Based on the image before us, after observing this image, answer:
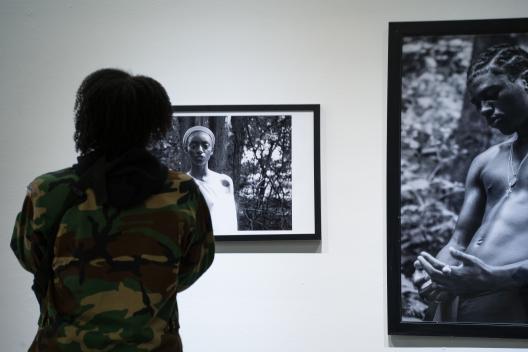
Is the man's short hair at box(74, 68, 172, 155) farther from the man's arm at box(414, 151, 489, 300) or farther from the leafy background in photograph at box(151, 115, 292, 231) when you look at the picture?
the man's arm at box(414, 151, 489, 300)

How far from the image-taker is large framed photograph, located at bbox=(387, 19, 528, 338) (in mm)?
1500

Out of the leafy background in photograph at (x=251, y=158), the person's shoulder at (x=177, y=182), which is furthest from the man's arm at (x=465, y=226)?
the person's shoulder at (x=177, y=182)

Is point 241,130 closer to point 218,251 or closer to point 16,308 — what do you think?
point 218,251

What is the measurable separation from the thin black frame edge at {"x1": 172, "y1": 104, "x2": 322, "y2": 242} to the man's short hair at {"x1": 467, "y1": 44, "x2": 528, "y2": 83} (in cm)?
53

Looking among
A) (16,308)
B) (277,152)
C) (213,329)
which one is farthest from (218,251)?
(16,308)

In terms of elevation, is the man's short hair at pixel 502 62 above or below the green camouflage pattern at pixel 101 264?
above

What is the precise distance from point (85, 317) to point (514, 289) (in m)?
1.32

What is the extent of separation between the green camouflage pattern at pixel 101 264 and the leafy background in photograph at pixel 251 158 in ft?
2.32

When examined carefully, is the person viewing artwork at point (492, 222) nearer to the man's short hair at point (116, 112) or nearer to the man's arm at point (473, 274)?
the man's arm at point (473, 274)

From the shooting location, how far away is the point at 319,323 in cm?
154

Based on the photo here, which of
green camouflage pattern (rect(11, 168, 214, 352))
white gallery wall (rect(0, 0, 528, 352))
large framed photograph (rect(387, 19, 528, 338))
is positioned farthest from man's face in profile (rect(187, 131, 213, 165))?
green camouflage pattern (rect(11, 168, 214, 352))

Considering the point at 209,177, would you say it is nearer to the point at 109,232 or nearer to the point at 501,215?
the point at 109,232

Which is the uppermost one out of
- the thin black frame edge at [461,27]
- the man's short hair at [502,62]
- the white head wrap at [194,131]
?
the thin black frame edge at [461,27]

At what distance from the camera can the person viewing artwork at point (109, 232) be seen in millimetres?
788
